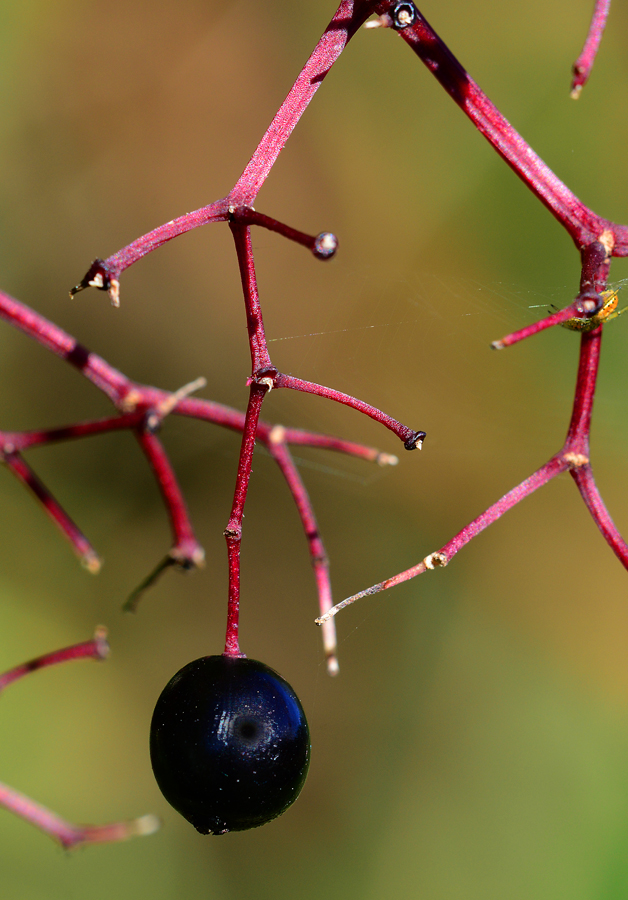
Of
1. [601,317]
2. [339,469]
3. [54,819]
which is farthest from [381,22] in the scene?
[339,469]

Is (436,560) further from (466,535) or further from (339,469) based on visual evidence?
(339,469)

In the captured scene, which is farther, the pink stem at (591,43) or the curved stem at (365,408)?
the pink stem at (591,43)

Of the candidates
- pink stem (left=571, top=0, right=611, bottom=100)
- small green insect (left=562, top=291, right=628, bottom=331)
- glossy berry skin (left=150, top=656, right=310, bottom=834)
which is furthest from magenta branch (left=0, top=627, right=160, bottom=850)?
pink stem (left=571, top=0, right=611, bottom=100)

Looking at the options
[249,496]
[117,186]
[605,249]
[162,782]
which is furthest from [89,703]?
[605,249]

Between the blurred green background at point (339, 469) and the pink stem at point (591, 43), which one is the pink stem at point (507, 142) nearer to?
the pink stem at point (591, 43)

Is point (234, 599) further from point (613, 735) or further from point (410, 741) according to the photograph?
point (613, 735)

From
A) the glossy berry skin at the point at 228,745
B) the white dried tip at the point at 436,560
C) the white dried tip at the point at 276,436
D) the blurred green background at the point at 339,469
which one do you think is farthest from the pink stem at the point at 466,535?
the blurred green background at the point at 339,469
